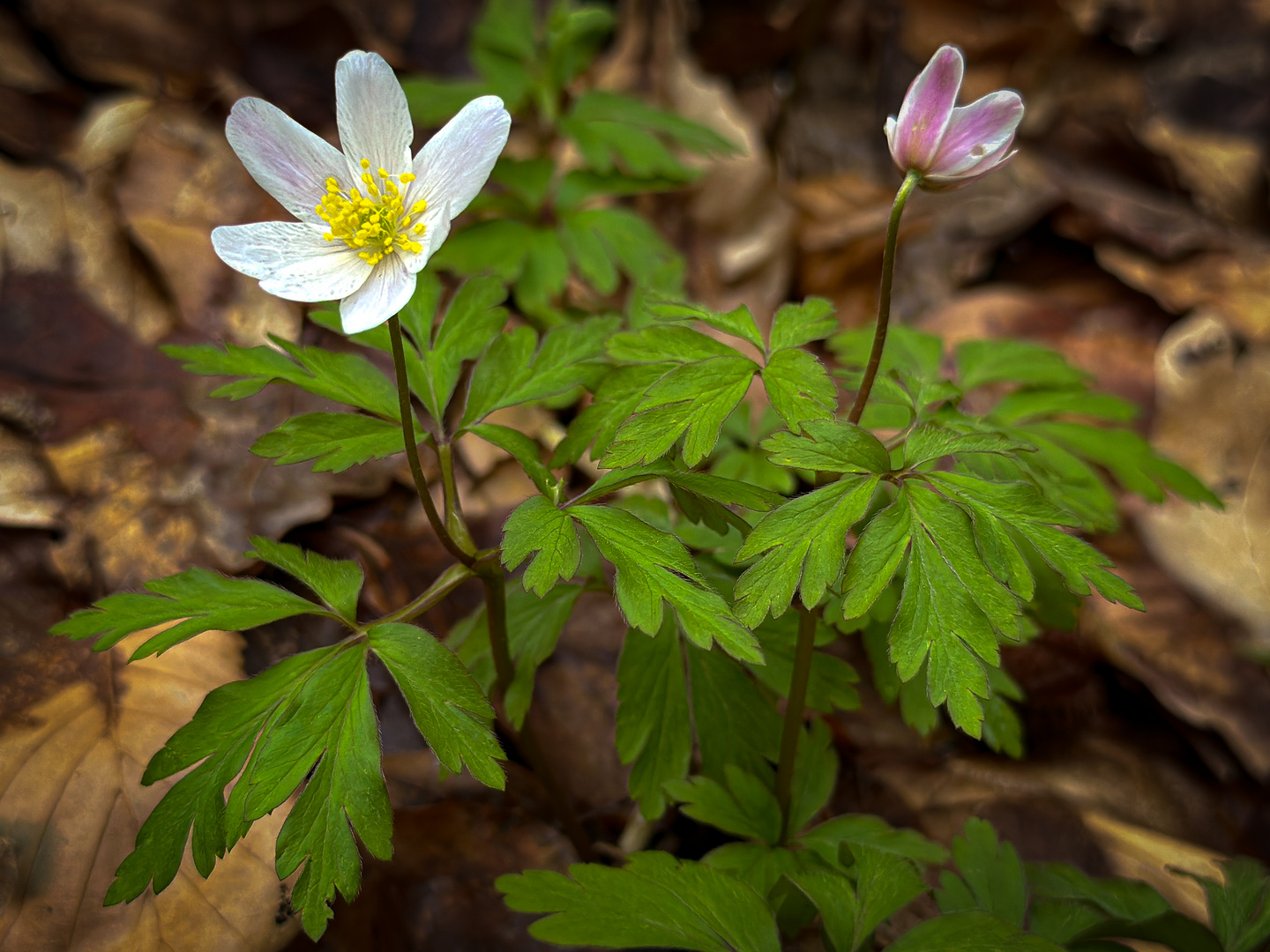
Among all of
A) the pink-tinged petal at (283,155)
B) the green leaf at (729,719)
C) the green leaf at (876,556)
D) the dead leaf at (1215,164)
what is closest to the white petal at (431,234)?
the pink-tinged petal at (283,155)

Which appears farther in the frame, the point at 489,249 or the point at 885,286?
the point at 489,249

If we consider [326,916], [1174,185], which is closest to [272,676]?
[326,916]

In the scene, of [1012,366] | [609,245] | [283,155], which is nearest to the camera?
[283,155]

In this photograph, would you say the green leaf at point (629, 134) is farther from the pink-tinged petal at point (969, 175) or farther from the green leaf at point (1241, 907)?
the green leaf at point (1241, 907)

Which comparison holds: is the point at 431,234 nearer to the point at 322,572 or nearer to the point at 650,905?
the point at 322,572

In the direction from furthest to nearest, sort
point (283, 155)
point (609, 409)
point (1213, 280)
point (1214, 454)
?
point (1213, 280) < point (1214, 454) < point (609, 409) < point (283, 155)

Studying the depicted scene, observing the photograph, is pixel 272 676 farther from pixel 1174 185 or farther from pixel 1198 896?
pixel 1174 185

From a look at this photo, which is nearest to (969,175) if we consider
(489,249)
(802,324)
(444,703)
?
(802,324)
